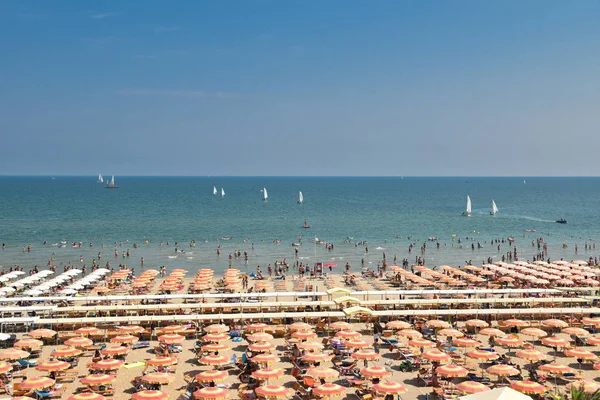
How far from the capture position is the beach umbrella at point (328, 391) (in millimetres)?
18203

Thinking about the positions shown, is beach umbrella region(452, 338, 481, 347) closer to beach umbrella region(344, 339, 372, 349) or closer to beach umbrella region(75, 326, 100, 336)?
beach umbrella region(344, 339, 372, 349)

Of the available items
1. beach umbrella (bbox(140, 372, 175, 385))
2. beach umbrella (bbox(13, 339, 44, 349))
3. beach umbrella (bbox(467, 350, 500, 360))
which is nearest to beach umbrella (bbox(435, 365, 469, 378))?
beach umbrella (bbox(467, 350, 500, 360))

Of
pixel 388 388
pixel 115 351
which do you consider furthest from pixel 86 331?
pixel 388 388

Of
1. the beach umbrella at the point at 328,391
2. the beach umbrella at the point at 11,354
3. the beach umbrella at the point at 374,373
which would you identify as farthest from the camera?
the beach umbrella at the point at 11,354

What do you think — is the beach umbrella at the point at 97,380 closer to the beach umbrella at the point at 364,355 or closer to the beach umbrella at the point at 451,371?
the beach umbrella at the point at 364,355

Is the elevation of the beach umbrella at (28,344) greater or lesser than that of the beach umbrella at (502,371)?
greater

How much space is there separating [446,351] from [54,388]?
51.9ft

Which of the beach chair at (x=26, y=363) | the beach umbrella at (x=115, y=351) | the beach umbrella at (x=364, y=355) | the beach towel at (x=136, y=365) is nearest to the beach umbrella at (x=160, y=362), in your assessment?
the beach towel at (x=136, y=365)

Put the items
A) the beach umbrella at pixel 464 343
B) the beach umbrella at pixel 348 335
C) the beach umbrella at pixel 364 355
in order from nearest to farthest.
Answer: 1. the beach umbrella at pixel 364 355
2. the beach umbrella at pixel 464 343
3. the beach umbrella at pixel 348 335

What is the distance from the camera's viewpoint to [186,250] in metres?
64.4

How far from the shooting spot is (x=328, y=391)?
18.3 metres

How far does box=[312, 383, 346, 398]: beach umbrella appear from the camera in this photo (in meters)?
18.2

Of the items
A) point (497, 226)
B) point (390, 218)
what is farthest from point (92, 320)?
point (390, 218)

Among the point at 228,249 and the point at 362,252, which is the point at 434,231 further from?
the point at 228,249
